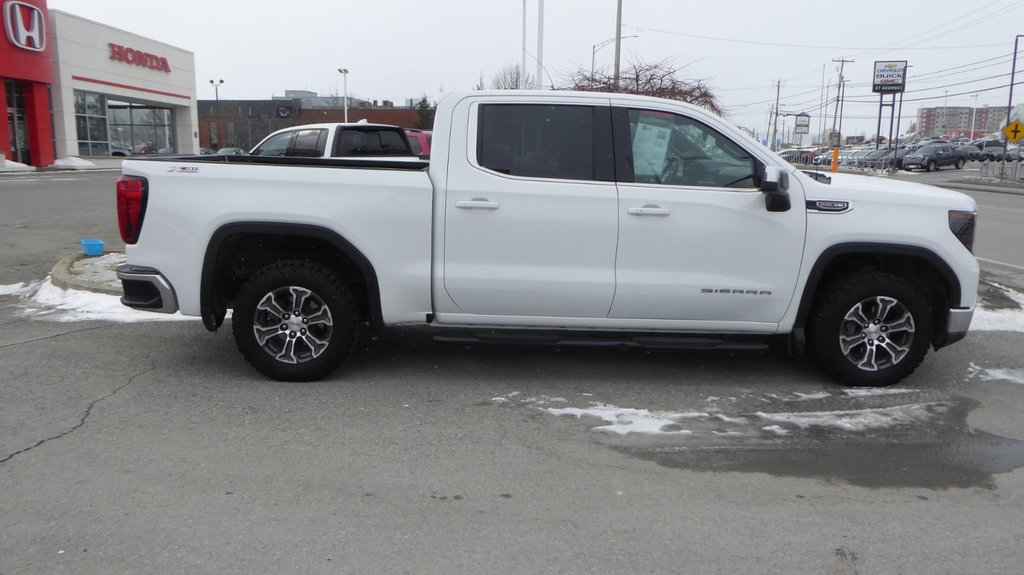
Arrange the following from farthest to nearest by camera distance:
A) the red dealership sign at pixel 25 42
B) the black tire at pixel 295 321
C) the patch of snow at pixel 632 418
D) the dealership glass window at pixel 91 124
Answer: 1. the dealership glass window at pixel 91 124
2. the red dealership sign at pixel 25 42
3. the black tire at pixel 295 321
4. the patch of snow at pixel 632 418

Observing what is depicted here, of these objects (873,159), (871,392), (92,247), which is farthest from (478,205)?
(873,159)

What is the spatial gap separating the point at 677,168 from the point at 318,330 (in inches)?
107

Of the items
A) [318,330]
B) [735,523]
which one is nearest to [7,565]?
[318,330]

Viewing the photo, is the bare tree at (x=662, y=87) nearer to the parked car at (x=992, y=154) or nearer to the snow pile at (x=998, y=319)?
the snow pile at (x=998, y=319)

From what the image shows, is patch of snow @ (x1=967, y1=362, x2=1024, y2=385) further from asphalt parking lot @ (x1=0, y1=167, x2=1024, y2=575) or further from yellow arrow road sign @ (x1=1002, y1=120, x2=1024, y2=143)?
yellow arrow road sign @ (x1=1002, y1=120, x2=1024, y2=143)

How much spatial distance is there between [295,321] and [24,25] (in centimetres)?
3524

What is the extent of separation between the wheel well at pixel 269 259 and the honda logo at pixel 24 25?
33.7m

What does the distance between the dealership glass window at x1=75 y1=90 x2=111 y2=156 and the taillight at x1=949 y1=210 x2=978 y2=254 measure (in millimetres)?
43005

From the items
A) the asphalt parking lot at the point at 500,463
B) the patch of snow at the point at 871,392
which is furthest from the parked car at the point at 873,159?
the patch of snow at the point at 871,392

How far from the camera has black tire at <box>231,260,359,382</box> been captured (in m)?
5.26

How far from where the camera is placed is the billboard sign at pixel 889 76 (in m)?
64.6

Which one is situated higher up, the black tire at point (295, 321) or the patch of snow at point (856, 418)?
the black tire at point (295, 321)

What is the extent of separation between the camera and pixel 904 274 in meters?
5.58

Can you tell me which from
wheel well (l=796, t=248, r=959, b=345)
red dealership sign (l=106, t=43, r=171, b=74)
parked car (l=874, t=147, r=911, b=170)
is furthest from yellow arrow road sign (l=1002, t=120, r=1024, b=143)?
red dealership sign (l=106, t=43, r=171, b=74)
